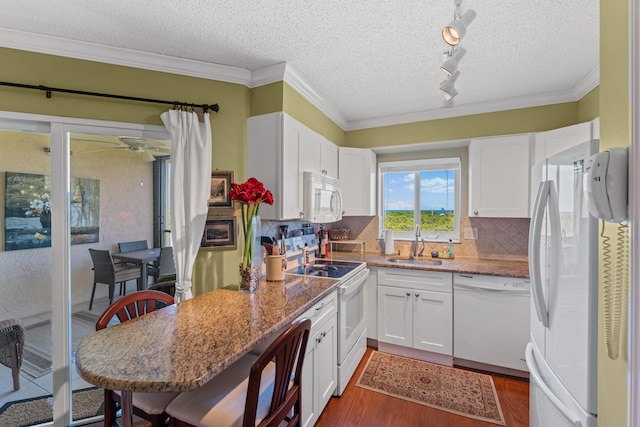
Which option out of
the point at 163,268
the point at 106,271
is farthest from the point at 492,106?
the point at 106,271

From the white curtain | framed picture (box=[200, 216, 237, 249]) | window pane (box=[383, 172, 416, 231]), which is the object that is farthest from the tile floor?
window pane (box=[383, 172, 416, 231])

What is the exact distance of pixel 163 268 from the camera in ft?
7.01

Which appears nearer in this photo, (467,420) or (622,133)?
(622,133)

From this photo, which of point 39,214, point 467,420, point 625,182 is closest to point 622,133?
point 625,182

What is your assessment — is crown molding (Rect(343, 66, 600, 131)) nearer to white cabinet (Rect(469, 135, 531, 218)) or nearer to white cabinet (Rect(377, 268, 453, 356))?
white cabinet (Rect(469, 135, 531, 218))

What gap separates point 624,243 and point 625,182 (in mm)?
218

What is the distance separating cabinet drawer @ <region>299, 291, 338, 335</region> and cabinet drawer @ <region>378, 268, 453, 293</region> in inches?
34.8

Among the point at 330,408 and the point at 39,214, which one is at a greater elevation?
the point at 39,214

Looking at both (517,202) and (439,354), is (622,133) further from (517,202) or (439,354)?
(439,354)

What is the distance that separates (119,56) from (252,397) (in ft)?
7.45

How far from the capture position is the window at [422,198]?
3.26m

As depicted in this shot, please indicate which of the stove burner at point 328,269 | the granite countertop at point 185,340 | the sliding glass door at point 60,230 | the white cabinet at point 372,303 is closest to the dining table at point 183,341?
the granite countertop at point 185,340

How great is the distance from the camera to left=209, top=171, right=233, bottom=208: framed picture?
6.84 ft

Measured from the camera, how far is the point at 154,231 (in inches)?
83.3
